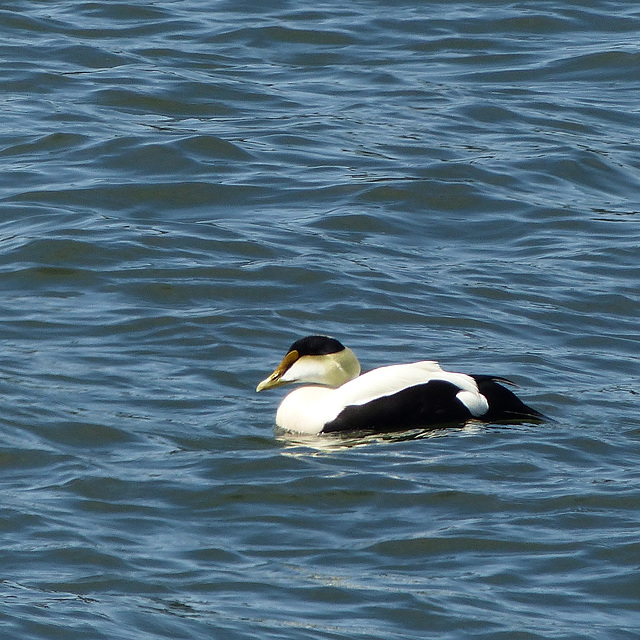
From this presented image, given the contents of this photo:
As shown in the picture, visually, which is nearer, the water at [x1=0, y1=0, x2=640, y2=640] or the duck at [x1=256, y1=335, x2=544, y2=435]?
the water at [x1=0, y1=0, x2=640, y2=640]

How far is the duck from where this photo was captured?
7215 millimetres

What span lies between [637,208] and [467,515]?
17.1 ft

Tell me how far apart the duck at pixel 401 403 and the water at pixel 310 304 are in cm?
14

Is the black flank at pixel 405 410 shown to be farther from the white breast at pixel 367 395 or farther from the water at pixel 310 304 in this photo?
the water at pixel 310 304

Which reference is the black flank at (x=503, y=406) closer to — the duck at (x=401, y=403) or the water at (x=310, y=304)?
the duck at (x=401, y=403)

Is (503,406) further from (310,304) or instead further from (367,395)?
(310,304)

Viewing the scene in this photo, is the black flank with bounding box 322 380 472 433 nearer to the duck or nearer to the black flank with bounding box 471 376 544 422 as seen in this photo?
the duck

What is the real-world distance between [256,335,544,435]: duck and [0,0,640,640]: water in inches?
5.4

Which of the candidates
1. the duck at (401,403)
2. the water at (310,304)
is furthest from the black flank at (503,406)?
the water at (310,304)

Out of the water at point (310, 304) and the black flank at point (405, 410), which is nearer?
the water at point (310, 304)

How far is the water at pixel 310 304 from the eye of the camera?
17.8 ft

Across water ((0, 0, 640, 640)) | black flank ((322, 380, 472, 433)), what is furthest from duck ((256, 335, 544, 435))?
water ((0, 0, 640, 640))

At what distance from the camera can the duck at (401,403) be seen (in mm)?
7215

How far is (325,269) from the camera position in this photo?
9.30m
